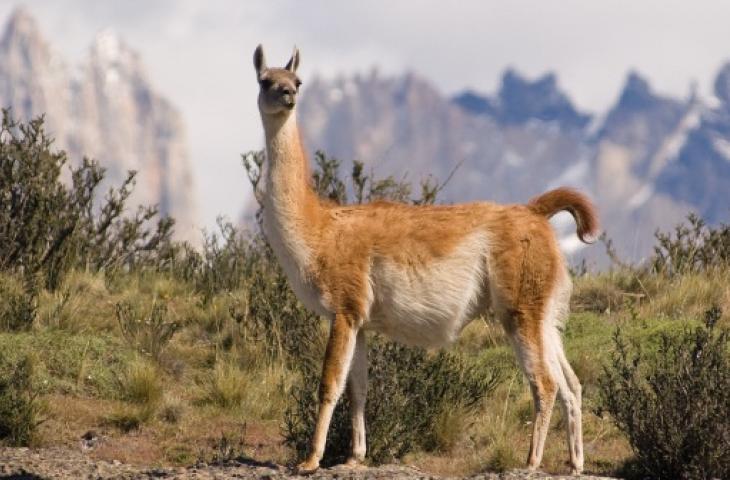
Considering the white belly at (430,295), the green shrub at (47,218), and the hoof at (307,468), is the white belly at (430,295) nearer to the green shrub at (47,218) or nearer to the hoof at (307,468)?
the hoof at (307,468)

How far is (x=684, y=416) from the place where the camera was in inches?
345

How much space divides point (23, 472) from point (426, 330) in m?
2.76

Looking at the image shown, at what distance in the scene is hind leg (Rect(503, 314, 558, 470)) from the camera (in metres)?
8.52

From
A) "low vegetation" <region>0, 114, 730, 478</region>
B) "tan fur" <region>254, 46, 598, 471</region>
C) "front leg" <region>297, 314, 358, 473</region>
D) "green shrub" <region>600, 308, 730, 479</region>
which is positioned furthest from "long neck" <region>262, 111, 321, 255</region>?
"green shrub" <region>600, 308, 730, 479</region>

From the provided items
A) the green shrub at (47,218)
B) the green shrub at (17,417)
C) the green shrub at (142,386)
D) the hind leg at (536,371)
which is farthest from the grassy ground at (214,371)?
the hind leg at (536,371)

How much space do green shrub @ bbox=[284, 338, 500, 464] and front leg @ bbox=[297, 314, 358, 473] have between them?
0.90 meters

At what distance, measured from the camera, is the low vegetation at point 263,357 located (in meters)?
9.31

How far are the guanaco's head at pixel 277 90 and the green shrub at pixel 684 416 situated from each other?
2886 mm

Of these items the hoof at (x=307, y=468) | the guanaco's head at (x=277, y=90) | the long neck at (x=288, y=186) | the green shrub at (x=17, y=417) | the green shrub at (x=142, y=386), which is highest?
the guanaco's head at (x=277, y=90)

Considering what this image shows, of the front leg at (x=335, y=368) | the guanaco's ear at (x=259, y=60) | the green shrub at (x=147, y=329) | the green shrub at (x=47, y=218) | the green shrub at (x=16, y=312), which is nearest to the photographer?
the front leg at (x=335, y=368)

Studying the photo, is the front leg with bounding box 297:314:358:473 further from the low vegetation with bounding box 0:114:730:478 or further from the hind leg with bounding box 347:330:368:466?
the low vegetation with bounding box 0:114:730:478

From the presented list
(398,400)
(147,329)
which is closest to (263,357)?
(147,329)

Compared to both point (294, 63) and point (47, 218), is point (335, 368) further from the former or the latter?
point (47, 218)

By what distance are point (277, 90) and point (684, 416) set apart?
348 centimetres
